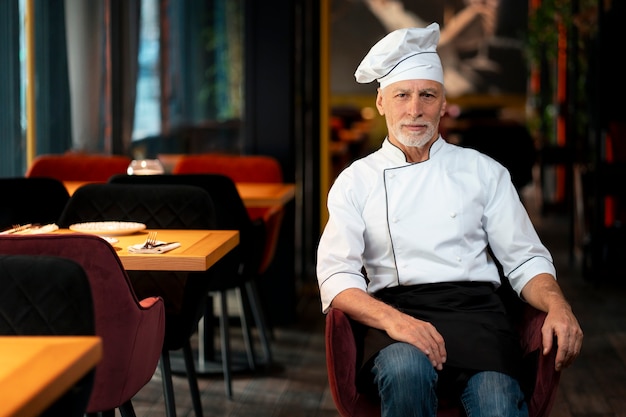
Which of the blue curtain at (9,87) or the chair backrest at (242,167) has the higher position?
the blue curtain at (9,87)

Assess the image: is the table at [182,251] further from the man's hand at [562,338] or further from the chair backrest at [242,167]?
the chair backrest at [242,167]

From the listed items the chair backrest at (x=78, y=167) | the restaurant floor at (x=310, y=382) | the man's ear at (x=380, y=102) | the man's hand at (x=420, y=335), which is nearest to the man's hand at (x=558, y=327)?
the man's hand at (x=420, y=335)

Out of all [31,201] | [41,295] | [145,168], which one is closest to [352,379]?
[41,295]

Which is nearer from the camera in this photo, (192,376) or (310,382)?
(192,376)

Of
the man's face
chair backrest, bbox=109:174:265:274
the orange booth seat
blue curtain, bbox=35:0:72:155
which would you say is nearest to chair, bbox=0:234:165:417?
the man's face

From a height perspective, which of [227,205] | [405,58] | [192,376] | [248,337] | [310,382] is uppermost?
[405,58]

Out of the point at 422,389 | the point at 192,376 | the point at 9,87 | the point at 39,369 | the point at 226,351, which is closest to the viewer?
the point at 39,369

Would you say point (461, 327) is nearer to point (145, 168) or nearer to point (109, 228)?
point (109, 228)

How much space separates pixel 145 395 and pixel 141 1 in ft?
10.0

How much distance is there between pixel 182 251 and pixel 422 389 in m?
0.89

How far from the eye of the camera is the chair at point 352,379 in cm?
254

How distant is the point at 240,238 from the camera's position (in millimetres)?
4477

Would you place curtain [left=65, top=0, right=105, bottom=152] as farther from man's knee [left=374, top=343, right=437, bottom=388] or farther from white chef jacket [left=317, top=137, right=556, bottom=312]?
man's knee [left=374, top=343, right=437, bottom=388]

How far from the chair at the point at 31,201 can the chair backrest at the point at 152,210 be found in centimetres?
23
